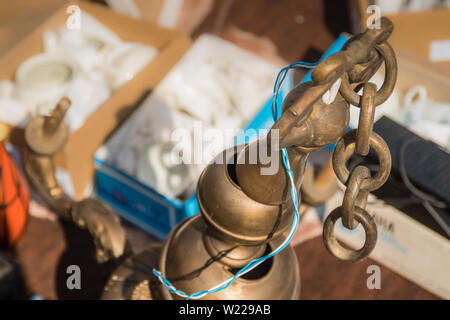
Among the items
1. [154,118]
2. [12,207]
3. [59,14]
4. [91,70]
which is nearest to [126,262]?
[12,207]

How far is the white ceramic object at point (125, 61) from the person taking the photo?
148cm

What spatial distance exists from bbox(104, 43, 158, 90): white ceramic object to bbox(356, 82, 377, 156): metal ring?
3.97ft

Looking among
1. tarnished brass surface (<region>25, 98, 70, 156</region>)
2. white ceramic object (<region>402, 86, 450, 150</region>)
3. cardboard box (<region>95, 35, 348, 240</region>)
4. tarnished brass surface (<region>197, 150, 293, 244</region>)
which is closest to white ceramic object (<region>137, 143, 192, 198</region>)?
cardboard box (<region>95, 35, 348, 240</region>)

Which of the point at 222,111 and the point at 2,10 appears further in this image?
the point at 2,10

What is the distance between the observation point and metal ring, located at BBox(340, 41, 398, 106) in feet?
1.12

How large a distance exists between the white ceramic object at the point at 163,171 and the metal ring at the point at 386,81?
3.02 feet

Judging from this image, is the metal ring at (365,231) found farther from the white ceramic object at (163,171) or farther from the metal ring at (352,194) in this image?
the white ceramic object at (163,171)

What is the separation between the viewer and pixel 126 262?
77cm

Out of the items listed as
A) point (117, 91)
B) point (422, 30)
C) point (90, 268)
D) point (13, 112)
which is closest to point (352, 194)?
point (90, 268)

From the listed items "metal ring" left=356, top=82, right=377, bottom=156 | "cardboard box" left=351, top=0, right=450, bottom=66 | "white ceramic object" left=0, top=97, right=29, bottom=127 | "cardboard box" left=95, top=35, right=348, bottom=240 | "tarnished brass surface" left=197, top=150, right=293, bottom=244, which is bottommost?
"cardboard box" left=95, top=35, right=348, bottom=240

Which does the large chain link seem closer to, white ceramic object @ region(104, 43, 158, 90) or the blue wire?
the blue wire

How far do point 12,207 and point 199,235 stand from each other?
2.49 feet

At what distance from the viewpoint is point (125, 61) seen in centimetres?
151
